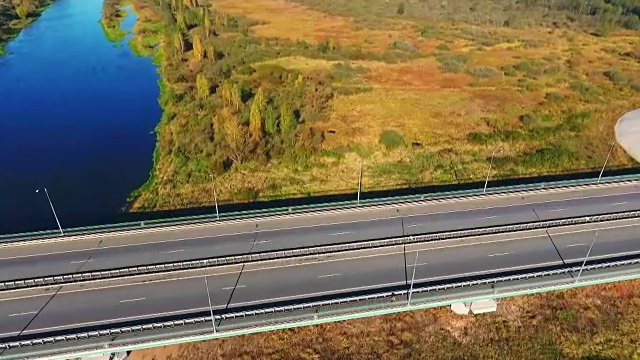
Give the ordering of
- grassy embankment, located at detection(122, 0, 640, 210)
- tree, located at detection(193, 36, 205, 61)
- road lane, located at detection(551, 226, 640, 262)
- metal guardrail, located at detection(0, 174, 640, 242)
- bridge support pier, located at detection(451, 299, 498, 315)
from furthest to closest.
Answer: tree, located at detection(193, 36, 205, 61)
grassy embankment, located at detection(122, 0, 640, 210)
metal guardrail, located at detection(0, 174, 640, 242)
road lane, located at detection(551, 226, 640, 262)
bridge support pier, located at detection(451, 299, 498, 315)

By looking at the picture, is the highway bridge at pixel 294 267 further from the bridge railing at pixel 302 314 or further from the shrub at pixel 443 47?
the shrub at pixel 443 47

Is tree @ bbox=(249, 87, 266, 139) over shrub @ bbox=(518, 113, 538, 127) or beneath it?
over

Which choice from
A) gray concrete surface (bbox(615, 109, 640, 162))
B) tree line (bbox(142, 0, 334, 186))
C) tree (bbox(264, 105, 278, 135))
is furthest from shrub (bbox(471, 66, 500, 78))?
tree (bbox(264, 105, 278, 135))

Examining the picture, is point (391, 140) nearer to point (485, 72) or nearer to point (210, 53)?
point (485, 72)

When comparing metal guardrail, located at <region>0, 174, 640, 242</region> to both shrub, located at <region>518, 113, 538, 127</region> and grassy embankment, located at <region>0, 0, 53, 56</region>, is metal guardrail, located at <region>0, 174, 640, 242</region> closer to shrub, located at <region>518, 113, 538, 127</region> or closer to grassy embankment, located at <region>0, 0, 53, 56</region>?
shrub, located at <region>518, 113, 538, 127</region>

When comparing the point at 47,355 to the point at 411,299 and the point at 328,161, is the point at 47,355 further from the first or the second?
the point at 328,161

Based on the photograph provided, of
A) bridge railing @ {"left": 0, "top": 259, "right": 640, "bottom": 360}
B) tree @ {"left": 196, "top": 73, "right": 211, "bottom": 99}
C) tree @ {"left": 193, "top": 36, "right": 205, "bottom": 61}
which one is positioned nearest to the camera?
bridge railing @ {"left": 0, "top": 259, "right": 640, "bottom": 360}
